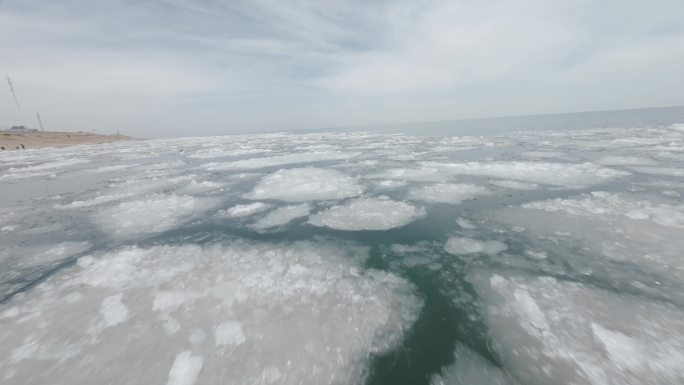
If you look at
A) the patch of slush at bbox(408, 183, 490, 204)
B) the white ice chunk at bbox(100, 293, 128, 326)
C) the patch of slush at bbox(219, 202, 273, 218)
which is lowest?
Answer: the patch of slush at bbox(219, 202, 273, 218)

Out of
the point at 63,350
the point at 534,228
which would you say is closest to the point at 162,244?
the point at 63,350

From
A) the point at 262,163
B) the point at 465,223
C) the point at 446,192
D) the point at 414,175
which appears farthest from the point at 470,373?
the point at 262,163

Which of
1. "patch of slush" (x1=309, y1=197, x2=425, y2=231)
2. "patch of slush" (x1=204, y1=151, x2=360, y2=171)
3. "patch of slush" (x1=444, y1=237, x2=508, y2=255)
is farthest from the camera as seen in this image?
"patch of slush" (x1=204, y1=151, x2=360, y2=171)

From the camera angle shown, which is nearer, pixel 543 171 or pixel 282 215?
pixel 282 215

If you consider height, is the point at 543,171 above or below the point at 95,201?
above

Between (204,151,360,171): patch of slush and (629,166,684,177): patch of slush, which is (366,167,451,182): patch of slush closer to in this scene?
(204,151,360,171): patch of slush

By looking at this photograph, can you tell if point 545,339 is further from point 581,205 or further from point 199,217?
point 199,217

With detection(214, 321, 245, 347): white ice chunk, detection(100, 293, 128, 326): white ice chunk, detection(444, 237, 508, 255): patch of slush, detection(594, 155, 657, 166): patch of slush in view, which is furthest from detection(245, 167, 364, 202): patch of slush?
detection(594, 155, 657, 166): patch of slush

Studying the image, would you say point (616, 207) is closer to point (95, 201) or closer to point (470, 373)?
point (470, 373)

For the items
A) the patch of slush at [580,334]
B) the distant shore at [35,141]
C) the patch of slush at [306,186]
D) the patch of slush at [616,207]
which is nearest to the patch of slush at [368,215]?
the patch of slush at [306,186]
